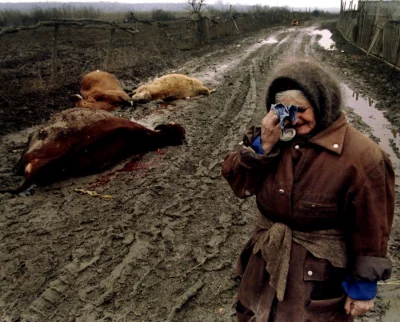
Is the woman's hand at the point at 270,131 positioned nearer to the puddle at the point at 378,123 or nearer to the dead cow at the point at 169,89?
the puddle at the point at 378,123

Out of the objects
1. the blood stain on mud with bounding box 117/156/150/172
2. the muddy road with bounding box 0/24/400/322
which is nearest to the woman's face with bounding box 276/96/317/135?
the muddy road with bounding box 0/24/400/322

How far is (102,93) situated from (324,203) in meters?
7.11

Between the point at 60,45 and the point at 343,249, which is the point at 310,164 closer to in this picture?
the point at 343,249

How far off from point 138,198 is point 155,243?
96 centimetres

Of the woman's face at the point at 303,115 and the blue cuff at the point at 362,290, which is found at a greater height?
the woman's face at the point at 303,115

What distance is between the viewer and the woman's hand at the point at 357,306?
179 cm

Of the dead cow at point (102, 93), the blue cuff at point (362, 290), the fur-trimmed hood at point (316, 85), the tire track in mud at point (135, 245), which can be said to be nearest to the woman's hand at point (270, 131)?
the fur-trimmed hood at point (316, 85)

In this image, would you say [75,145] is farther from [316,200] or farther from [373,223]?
[373,223]

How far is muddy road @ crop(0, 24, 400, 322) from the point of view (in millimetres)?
3018

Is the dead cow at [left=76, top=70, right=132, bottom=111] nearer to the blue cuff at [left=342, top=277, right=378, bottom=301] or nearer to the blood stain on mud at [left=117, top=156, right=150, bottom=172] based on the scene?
the blood stain on mud at [left=117, top=156, right=150, bottom=172]

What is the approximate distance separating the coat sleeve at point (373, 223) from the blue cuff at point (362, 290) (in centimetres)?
5

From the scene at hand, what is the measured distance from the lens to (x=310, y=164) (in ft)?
5.90

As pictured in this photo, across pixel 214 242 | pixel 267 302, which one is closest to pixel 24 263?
pixel 214 242

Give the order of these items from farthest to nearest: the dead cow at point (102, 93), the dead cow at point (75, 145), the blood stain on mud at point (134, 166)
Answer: the dead cow at point (102, 93) → the blood stain on mud at point (134, 166) → the dead cow at point (75, 145)
